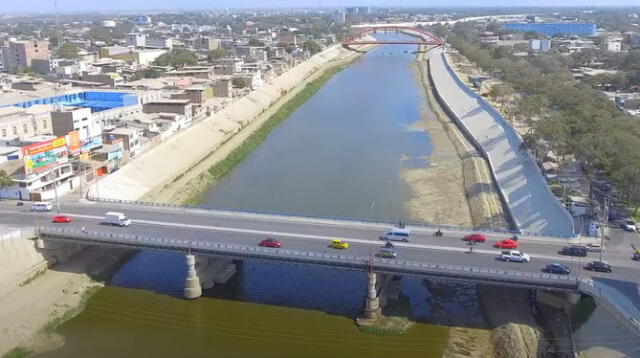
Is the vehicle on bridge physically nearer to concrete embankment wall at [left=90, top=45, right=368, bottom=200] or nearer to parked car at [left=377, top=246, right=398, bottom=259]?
parked car at [left=377, top=246, right=398, bottom=259]

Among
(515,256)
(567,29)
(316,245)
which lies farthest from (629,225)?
(567,29)

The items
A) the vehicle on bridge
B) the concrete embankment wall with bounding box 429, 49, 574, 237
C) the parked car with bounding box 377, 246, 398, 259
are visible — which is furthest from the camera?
the concrete embankment wall with bounding box 429, 49, 574, 237

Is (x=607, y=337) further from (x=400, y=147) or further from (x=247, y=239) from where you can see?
(x=400, y=147)

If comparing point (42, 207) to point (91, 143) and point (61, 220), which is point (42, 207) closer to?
point (61, 220)

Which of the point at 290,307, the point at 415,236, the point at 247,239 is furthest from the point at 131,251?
the point at 415,236

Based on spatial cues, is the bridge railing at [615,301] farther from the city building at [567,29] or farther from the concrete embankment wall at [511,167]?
the city building at [567,29]

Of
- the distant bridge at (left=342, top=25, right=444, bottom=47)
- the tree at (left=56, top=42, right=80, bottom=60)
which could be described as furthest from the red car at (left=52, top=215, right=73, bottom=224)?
the distant bridge at (left=342, top=25, right=444, bottom=47)
